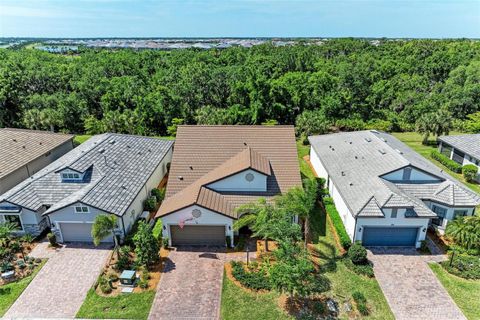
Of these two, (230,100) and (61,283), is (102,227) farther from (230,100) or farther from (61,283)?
(230,100)

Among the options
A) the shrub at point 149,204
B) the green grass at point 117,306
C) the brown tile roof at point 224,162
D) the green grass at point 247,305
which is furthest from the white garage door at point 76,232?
the green grass at point 247,305

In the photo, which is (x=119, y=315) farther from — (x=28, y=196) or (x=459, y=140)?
(x=459, y=140)

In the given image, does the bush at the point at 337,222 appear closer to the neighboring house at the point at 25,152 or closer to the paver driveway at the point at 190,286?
the paver driveway at the point at 190,286

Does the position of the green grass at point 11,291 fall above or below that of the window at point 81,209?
below

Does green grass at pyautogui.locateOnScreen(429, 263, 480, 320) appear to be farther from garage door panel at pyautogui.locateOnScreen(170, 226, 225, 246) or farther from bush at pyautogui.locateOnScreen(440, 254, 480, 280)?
garage door panel at pyautogui.locateOnScreen(170, 226, 225, 246)

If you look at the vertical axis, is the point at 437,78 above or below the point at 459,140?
above

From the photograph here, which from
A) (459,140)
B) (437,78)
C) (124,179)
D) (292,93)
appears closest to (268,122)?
(292,93)
